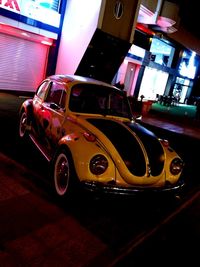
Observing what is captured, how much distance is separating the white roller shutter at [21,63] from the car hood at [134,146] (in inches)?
442

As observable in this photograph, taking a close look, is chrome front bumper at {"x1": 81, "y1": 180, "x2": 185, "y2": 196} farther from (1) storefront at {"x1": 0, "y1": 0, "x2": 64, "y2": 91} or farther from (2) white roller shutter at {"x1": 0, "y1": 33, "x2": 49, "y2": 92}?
(2) white roller shutter at {"x1": 0, "y1": 33, "x2": 49, "y2": 92}

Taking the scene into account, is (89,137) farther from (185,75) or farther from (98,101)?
(185,75)

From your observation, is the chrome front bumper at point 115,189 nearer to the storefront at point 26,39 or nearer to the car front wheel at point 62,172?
the car front wheel at point 62,172

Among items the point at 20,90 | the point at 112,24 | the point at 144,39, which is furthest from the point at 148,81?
the point at 20,90

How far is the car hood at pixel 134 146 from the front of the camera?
4020mm

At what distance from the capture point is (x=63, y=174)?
432cm

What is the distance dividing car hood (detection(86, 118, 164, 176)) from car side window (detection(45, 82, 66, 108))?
0.80 metres

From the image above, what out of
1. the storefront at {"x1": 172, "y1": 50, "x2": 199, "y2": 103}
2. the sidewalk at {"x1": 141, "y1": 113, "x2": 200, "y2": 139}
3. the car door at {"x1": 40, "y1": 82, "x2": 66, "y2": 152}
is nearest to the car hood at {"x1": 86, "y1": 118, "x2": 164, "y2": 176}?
the car door at {"x1": 40, "y1": 82, "x2": 66, "y2": 152}

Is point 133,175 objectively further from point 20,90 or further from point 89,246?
point 20,90

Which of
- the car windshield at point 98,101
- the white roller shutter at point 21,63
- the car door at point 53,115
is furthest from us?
the white roller shutter at point 21,63

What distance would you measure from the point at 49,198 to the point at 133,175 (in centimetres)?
133

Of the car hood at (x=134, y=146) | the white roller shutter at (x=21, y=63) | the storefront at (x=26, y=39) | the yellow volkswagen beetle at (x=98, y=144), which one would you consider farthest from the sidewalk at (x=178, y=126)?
the car hood at (x=134, y=146)

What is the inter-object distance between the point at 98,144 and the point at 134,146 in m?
0.58

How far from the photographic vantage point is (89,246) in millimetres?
3211
